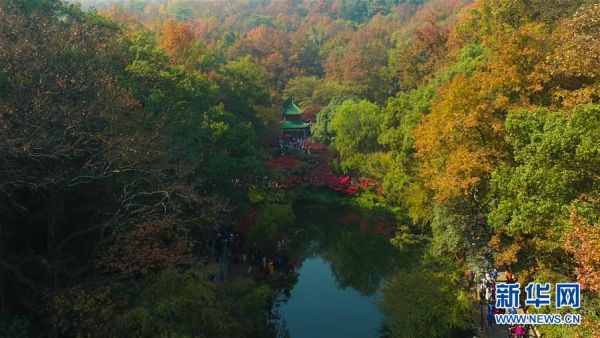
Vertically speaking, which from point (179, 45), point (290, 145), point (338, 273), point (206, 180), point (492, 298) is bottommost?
point (338, 273)

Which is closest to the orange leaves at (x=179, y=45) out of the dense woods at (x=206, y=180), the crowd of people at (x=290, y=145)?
the dense woods at (x=206, y=180)

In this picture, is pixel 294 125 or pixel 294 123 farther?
pixel 294 123

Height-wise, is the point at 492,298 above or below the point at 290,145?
below

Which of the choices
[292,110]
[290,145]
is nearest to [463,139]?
[290,145]

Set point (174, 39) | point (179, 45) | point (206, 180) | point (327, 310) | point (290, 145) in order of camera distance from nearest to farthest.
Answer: point (327, 310)
point (206, 180)
point (174, 39)
point (179, 45)
point (290, 145)

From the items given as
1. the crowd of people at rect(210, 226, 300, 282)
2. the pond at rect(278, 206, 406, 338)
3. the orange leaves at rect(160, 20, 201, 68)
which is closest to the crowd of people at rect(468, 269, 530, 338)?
the pond at rect(278, 206, 406, 338)

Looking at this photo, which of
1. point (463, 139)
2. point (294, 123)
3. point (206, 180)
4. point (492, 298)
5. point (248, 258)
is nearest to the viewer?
point (492, 298)

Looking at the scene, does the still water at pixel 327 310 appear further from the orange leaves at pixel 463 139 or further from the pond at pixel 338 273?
the orange leaves at pixel 463 139

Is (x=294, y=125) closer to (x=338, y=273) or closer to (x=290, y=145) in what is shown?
(x=290, y=145)
